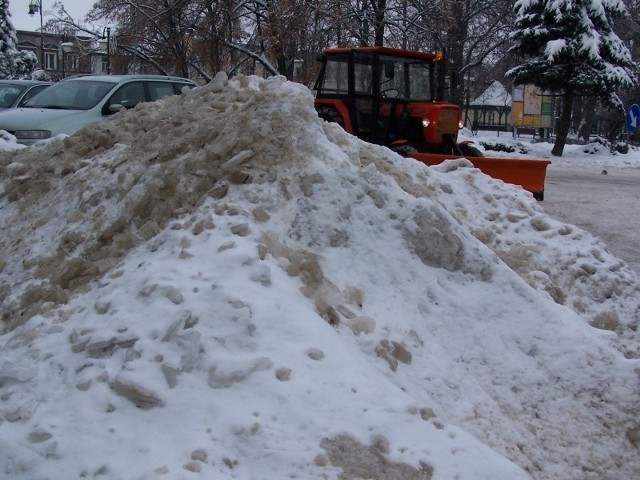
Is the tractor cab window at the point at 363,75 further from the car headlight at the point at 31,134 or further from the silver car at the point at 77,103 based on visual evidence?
the car headlight at the point at 31,134

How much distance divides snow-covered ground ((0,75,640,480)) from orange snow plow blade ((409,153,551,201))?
4.59m

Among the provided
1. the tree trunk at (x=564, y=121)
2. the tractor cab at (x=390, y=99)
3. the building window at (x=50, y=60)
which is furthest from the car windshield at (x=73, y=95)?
the building window at (x=50, y=60)

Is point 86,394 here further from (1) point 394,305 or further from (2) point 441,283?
(2) point 441,283

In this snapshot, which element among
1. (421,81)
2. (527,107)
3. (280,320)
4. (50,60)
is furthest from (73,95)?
(50,60)

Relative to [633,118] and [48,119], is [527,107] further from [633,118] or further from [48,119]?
[48,119]

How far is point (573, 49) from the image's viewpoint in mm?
24531

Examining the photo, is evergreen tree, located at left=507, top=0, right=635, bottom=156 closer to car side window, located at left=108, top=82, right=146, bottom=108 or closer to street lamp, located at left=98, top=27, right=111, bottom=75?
street lamp, located at left=98, top=27, right=111, bottom=75

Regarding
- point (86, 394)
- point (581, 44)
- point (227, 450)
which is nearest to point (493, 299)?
point (227, 450)

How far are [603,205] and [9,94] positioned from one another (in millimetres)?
11631

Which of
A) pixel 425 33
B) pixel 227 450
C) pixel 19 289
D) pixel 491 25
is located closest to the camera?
pixel 227 450

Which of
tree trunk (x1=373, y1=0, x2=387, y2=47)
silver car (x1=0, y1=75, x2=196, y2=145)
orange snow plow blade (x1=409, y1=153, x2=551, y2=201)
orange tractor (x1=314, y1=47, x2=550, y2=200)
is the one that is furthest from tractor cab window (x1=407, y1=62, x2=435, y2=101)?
tree trunk (x1=373, y1=0, x2=387, y2=47)

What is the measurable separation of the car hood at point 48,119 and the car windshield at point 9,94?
11.9 ft

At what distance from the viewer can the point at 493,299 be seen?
15.9 feet

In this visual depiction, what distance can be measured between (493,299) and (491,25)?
31.4m
